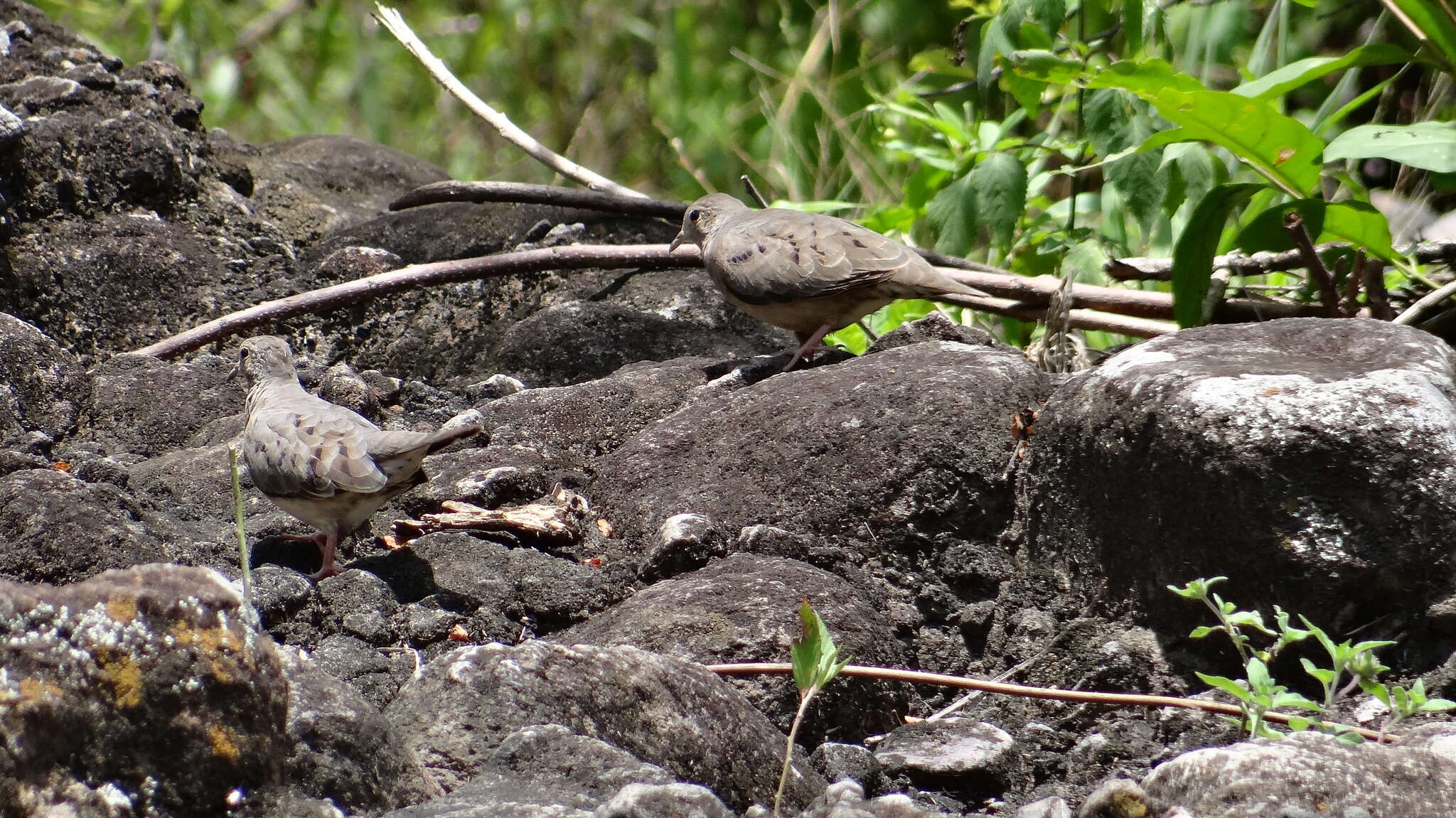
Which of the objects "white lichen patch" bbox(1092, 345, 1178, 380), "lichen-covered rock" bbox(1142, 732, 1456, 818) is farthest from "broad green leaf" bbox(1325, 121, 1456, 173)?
"lichen-covered rock" bbox(1142, 732, 1456, 818)

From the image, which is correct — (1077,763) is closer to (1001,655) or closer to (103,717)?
(1001,655)

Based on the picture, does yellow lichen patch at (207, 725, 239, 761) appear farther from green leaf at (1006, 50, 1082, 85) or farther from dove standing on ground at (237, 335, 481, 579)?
green leaf at (1006, 50, 1082, 85)

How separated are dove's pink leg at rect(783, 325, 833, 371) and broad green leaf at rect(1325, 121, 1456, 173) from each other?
68.4 inches

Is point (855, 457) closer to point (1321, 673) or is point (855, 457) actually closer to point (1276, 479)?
point (1276, 479)

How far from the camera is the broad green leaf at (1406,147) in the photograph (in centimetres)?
413

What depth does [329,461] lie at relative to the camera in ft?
12.8

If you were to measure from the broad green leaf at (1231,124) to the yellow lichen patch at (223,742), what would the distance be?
10.1 ft

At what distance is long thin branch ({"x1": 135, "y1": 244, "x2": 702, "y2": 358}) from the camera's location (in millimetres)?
4938

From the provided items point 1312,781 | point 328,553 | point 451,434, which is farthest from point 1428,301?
point 328,553

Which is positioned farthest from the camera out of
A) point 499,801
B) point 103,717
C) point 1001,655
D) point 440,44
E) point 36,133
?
point 440,44

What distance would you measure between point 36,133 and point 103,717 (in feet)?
12.9

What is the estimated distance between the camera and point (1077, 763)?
116 inches

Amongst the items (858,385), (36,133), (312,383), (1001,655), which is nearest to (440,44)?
(36,133)

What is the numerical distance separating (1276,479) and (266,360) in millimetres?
3088
